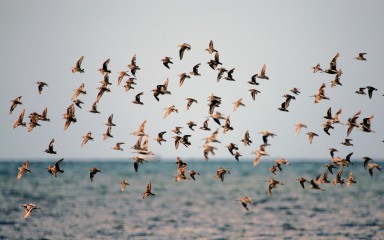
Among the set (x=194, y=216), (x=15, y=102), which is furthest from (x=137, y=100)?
(x=194, y=216)

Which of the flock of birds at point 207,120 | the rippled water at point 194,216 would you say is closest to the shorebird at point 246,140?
the flock of birds at point 207,120

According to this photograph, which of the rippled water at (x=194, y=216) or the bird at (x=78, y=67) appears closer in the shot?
the bird at (x=78, y=67)

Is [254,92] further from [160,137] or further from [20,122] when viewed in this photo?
[20,122]

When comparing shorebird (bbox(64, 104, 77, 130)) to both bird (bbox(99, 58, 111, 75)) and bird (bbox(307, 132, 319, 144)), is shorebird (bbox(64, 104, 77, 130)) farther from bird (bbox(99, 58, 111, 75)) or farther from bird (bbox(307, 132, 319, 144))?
bird (bbox(307, 132, 319, 144))

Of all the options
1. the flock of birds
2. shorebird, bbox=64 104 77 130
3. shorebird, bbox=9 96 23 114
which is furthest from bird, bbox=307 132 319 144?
shorebird, bbox=9 96 23 114

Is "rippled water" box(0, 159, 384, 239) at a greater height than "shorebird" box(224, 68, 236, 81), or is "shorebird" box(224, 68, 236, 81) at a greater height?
"shorebird" box(224, 68, 236, 81)

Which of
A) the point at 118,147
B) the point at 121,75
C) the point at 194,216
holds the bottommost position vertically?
the point at 194,216

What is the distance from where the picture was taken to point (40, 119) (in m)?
37.2

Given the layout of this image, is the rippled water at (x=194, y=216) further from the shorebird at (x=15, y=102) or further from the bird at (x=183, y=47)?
the bird at (x=183, y=47)

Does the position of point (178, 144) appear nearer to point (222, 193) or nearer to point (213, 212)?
point (213, 212)

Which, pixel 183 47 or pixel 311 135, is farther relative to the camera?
pixel 183 47

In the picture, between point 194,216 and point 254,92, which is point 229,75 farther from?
point 194,216

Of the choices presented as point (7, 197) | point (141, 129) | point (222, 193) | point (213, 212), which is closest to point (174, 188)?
point (222, 193)

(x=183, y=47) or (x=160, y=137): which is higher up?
(x=183, y=47)
